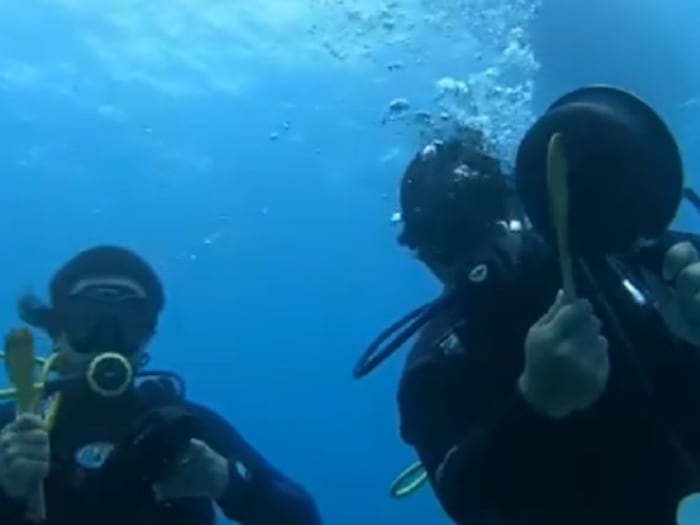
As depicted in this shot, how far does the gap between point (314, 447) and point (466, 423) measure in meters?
63.7

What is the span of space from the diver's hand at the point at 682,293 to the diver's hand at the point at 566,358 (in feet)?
0.76

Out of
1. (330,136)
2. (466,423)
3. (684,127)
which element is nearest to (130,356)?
(466,423)

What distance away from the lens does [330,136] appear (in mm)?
20906

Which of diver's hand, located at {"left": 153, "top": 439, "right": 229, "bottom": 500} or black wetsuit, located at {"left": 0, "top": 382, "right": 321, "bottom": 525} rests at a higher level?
black wetsuit, located at {"left": 0, "top": 382, "right": 321, "bottom": 525}

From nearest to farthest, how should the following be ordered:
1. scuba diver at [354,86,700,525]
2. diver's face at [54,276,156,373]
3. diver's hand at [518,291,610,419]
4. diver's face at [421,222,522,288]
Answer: diver's hand at [518,291,610,419]
scuba diver at [354,86,700,525]
diver's face at [421,222,522,288]
diver's face at [54,276,156,373]

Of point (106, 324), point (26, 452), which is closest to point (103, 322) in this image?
point (106, 324)

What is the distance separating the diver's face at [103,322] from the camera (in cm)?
477

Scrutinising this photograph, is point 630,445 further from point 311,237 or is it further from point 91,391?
point 311,237

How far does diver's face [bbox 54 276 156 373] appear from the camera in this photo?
477 centimetres

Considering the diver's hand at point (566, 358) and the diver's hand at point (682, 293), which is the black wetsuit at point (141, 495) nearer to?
the diver's hand at point (566, 358)

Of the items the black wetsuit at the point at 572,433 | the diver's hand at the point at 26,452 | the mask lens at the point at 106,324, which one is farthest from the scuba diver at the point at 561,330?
the mask lens at the point at 106,324

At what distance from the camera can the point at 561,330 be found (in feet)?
7.91

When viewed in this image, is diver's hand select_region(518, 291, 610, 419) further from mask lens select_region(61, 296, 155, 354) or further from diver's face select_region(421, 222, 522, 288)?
mask lens select_region(61, 296, 155, 354)

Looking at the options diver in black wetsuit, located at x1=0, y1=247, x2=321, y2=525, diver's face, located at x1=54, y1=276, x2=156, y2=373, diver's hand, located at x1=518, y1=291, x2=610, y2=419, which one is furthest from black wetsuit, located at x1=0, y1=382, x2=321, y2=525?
diver's hand, located at x1=518, y1=291, x2=610, y2=419
